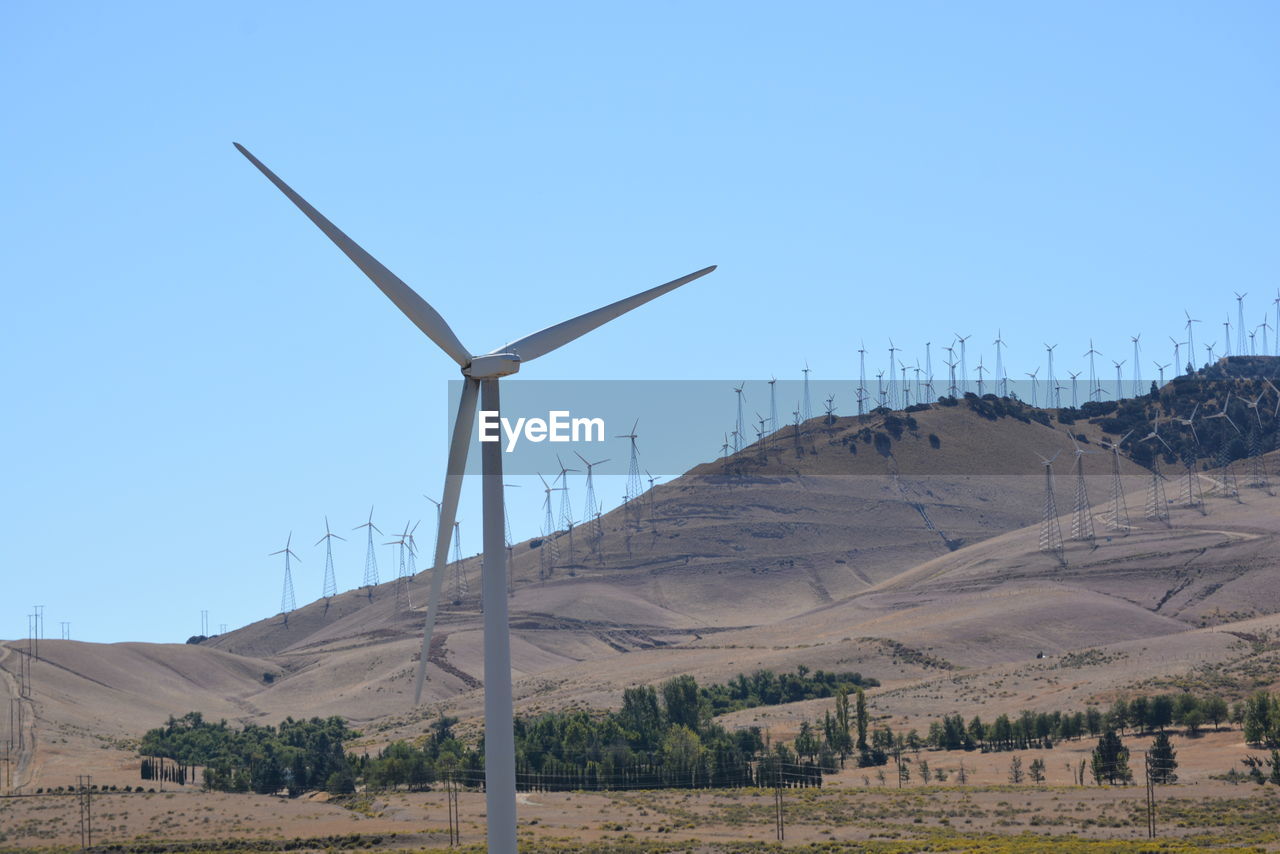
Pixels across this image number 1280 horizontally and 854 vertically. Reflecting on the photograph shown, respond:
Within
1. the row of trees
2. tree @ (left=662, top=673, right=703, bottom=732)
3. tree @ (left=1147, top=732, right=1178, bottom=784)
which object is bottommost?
tree @ (left=1147, top=732, right=1178, bottom=784)

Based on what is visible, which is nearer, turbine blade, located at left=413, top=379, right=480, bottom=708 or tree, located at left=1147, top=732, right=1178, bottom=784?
turbine blade, located at left=413, top=379, right=480, bottom=708

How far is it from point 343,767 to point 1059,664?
84.0 m

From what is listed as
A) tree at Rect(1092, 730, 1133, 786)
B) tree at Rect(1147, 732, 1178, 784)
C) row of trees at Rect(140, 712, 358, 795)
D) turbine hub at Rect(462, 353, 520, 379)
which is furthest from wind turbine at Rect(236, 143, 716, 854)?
row of trees at Rect(140, 712, 358, 795)

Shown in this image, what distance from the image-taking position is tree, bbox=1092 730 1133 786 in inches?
4119

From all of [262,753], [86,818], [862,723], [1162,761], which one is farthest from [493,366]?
[262,753]

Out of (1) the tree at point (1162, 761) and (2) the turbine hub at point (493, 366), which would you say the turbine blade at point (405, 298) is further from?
(1) the tree at point (1162, 761)

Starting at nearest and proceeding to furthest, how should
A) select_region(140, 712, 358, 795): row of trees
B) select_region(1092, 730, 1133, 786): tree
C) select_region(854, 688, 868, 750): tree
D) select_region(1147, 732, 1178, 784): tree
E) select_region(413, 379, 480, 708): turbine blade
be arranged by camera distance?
select_region(413, 379, 480, 708): turbine blade, select_region(1147, 732, 1178, 784): tree, select_region(1092, 730, 1133, 786): tree, select_region(140, 712, 358, 795): row of trees, select_region(854, 688, 868, 750): tree

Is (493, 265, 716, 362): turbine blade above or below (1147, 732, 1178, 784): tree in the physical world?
above

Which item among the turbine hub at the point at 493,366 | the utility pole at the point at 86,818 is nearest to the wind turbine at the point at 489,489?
the turbine hub at the point at 493,366

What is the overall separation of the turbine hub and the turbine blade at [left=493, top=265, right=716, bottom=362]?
254cm

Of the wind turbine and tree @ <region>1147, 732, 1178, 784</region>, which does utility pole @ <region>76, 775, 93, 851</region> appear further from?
tree @ <region>1147, 732, 1178, 784</region>

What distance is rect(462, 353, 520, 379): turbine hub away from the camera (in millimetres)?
45812

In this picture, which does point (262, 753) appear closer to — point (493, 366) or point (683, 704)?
point (683, 704)

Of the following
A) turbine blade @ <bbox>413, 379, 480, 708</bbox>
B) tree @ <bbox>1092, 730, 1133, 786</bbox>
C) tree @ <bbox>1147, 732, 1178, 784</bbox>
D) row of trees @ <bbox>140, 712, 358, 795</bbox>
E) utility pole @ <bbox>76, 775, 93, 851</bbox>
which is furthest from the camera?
row of trees @ <bbox>140, 712, 358, 795</bbox>
